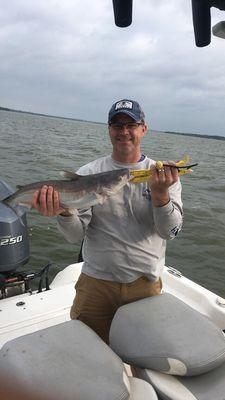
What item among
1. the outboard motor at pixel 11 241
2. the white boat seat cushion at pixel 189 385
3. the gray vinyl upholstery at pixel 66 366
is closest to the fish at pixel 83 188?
the gray vinyl upholstery at pixel 66 366

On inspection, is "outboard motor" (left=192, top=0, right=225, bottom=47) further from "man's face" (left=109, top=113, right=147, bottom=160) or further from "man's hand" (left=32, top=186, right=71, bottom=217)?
"man's hand" (left=32, top=186, right=71, bottom=217)

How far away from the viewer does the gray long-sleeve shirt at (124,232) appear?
3.30 metres

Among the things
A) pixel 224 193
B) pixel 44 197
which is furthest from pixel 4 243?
pixel 224 193

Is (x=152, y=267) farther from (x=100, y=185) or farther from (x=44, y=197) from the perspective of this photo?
(x=44, y=197)

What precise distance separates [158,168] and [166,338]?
118 centimetres

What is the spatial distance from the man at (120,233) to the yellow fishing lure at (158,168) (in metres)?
0.17

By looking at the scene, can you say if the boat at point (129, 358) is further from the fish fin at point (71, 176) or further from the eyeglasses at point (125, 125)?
the eyeglasses at point (125, 125)

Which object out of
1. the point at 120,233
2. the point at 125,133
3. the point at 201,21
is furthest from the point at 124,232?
the point at 201,21

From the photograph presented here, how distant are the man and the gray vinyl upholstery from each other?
721 millimetres

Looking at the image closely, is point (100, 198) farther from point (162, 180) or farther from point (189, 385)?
point (189, 385)

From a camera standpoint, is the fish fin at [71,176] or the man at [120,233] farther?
the fish fin at [71,176]

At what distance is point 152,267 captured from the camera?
3.35 meters

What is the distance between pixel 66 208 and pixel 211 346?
153cm

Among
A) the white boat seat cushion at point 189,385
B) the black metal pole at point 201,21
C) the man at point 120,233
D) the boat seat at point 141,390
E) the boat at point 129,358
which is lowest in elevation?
the white boat seat cushion at point 189,385
